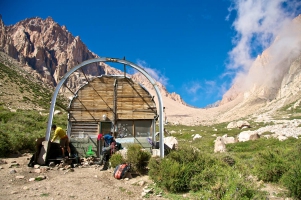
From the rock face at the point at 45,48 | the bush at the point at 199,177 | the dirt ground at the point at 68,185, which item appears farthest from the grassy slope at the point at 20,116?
the rock face at the point at 45,48

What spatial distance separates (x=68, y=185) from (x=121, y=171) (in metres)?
2.22

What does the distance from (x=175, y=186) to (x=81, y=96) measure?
10233 mm

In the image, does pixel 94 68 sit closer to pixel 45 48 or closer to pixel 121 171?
pixel 45 48

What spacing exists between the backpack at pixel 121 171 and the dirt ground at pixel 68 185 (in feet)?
0.67

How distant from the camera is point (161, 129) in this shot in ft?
38.7

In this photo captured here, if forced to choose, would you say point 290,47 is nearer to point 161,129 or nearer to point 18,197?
point 161,129

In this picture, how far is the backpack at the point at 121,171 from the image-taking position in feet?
31.3

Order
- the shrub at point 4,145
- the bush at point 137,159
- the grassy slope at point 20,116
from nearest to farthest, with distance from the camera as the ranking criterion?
1. the bush at point 137,159
2. the shrub at point 4,145
3. the grassy slope at point 20,116

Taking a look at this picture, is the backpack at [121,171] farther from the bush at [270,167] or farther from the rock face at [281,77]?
the rock face at [281,77]

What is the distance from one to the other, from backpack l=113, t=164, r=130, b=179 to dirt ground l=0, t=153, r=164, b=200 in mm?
204

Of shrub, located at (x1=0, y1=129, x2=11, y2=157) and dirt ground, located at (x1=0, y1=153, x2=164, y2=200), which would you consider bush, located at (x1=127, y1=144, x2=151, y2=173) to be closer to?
dirt ground, located at (x1=0, y1=153, x2=164, y2=200)

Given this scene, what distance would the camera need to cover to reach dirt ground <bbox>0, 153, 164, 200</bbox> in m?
7.24

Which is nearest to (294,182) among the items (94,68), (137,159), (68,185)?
(137,159)

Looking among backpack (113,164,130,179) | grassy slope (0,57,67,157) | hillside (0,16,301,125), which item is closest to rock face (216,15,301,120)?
hillside (0,16,301,125)
